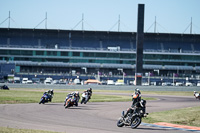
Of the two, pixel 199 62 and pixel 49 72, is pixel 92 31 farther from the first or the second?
pixel 199 62

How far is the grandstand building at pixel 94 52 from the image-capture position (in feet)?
393

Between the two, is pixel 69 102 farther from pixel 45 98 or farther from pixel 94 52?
pixel 94 52

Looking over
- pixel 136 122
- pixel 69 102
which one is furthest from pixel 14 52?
pixel 136 122

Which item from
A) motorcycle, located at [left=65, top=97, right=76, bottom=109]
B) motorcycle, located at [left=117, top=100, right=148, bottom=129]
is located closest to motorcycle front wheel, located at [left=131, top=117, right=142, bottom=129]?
motorcycle, located at [left=117, top=100, right=148, bottom=129]

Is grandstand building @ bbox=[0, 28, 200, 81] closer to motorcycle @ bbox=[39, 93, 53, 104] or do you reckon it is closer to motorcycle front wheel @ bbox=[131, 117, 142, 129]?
motorcycle @ bbox=[39, 93, 53, 104]

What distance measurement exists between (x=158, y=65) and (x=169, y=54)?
485 cm

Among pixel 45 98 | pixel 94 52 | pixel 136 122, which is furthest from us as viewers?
pixel 94 52

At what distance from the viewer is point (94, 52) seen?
120 meters

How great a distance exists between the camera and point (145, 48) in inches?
4862

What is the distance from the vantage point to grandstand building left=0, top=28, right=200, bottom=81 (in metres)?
120

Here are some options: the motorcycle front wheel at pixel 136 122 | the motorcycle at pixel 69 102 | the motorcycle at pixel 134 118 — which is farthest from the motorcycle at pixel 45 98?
the motorcycle front wheel at pixel 136 122

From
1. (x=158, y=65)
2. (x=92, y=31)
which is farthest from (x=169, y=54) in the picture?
(x=92, y=31)

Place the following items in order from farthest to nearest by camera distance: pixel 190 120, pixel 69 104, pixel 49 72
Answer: pixel 49 72, pixel 69 104, pixel 190 120

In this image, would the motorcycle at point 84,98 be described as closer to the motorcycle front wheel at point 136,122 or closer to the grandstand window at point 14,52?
the motorcycle front wheel at point 136,122
